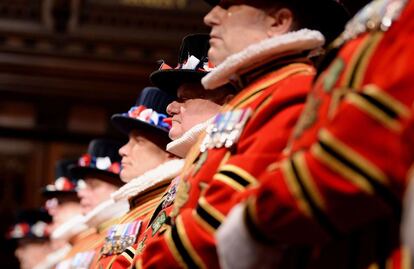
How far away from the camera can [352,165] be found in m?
1.59

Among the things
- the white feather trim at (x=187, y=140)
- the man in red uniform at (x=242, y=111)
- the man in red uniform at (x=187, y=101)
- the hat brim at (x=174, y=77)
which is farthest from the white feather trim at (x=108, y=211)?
the man in red uniform at (x=242, y=111)

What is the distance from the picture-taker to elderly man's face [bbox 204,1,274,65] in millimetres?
2396

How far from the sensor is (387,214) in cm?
166

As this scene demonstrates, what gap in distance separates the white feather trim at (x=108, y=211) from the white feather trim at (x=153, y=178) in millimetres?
737

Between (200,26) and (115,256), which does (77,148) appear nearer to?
(200,26)

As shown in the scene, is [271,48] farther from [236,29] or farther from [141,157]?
[141,157]

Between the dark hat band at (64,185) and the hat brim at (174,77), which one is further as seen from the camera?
the dark hat band at (64,185)

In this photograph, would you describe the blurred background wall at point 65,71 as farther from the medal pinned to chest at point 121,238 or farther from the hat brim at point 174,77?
the hat brim at point 174,77

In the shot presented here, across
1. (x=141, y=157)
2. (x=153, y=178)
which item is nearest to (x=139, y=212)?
(x=153, y=178)

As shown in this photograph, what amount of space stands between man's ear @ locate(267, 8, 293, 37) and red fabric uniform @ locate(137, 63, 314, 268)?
0.13 m

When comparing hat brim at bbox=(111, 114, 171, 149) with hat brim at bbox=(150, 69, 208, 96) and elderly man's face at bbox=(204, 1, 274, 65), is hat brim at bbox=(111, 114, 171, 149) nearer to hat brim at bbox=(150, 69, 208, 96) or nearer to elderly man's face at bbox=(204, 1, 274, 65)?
hat brim at bbox=(150, 69, 208, 96)

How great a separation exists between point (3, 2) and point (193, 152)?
6.46 meters

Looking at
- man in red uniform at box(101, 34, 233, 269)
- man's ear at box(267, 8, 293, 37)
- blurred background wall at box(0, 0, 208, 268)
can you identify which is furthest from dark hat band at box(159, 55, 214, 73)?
blurred background wall at box(0, 0, 208, 268)

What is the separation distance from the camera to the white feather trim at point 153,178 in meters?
3.62
